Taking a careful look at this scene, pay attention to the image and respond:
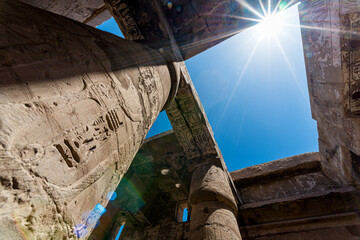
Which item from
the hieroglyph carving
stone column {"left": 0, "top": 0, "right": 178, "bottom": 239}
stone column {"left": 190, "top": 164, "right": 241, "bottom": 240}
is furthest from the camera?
stone column {"left": 190, "top": 164, "right": 241, "bottom": 240}

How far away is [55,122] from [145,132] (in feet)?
3.69

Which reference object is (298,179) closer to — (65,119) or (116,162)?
(116,162)

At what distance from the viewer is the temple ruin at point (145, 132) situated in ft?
2.28

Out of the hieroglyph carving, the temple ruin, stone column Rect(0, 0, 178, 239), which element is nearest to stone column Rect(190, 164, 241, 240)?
the temple ruin

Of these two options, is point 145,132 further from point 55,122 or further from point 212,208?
point 212,208

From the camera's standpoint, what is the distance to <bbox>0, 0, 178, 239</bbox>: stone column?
599mm

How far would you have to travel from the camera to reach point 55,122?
779 mm

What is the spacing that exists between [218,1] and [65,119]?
326 centimetres

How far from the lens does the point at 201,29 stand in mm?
3078

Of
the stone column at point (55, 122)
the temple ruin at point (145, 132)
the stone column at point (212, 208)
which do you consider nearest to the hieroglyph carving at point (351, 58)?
the temple ruin at point (145, 132)

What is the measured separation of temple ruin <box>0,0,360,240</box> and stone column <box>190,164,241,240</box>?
0.06 ft

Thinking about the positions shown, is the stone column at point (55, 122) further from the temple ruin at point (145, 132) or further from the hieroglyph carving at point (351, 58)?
the hieroglyph carving at point (351, 58)

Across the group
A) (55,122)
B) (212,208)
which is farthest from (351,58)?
(55,122)

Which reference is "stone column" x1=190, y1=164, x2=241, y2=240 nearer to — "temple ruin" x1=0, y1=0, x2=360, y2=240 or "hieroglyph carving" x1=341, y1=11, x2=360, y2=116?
"temple ruin" x1=0, y1=0, x2=360, y2=240
